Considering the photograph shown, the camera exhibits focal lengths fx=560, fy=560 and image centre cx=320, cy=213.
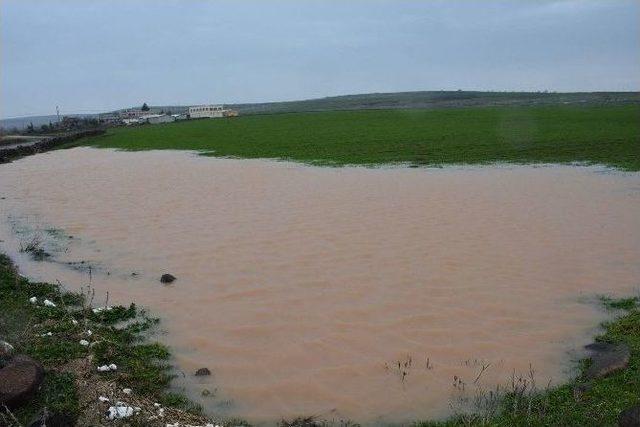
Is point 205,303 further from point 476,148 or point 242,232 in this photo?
point 476,148

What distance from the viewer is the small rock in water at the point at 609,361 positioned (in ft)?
21.8

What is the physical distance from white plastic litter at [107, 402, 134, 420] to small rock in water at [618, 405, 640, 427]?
4.74 metres

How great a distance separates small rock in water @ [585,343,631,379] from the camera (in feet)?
21.8

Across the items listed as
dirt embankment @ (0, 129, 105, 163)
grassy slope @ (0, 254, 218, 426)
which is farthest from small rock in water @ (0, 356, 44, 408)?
dirt embankment @ (0, 129, 105, 163)

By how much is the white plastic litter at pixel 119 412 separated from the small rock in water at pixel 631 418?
474cm

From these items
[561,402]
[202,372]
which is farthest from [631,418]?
[202,372]

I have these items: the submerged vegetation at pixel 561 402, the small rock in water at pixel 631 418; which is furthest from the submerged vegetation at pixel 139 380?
the small rock in water at pixel 631 418

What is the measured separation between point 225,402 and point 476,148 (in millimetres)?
27588

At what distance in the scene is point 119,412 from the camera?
231 inches

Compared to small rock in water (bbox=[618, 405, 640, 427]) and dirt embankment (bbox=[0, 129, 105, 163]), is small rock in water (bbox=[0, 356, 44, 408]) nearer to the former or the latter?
small rock in water (bbox=[618, 405, 640, 427])

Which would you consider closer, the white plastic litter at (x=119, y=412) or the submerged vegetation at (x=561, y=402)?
the submerged vegetation at (x=561, y=402)

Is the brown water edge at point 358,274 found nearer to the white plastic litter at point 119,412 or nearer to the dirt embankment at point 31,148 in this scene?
the white plastic litter at point 119,412

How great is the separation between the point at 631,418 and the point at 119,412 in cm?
490

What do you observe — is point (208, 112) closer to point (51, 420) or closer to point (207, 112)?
point (207, 112)
